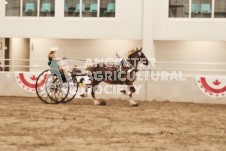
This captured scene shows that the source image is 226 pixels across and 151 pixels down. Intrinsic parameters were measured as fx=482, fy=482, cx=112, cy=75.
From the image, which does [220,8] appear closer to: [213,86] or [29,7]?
[213,86]

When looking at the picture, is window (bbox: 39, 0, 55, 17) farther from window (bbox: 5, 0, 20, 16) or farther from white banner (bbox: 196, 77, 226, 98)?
white banner (bbox: 196, 77, 226, 98)

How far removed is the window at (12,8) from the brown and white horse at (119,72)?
33.1 ft

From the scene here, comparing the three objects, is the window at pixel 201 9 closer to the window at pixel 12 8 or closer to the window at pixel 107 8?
the window at pixel 107 8

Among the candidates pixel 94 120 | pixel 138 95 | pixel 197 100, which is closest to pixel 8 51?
pixel 138 95

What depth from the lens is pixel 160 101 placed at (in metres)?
19.8

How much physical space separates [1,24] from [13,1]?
1.42 m

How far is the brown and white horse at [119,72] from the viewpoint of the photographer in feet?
57.3

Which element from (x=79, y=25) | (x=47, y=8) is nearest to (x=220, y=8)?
(x=79, y=25)

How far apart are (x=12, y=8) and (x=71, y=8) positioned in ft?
10.9

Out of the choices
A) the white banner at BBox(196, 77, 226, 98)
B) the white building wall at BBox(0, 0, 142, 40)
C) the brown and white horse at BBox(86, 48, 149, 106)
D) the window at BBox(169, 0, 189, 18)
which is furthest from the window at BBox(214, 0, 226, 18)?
the brown and white horse at BBox(86, 48, 149, 106)

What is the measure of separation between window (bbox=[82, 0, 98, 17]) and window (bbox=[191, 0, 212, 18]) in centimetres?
513

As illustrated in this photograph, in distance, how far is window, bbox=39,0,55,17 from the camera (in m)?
26.0

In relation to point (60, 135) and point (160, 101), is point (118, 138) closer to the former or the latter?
point (60, 135)

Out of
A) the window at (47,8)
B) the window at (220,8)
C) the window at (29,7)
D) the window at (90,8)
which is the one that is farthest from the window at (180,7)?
the window at (29,7)
